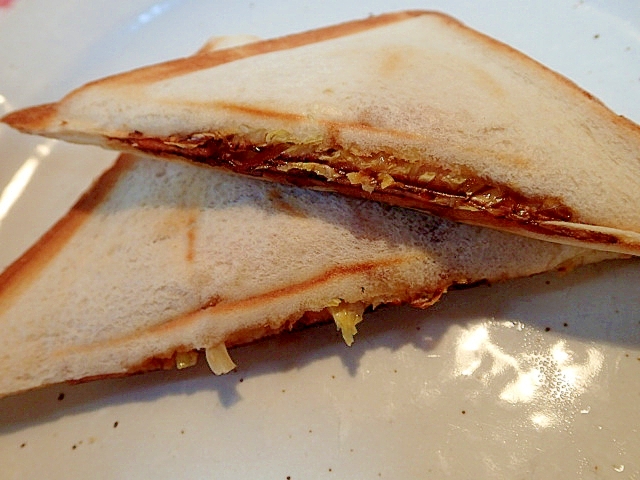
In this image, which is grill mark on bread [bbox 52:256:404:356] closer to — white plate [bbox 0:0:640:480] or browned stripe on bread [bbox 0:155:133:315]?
white plate [bbox 0:0:640:480]

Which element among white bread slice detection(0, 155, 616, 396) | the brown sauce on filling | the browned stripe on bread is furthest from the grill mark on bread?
the browned stripe on bread

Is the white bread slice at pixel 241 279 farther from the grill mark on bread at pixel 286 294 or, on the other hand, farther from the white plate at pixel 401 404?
the white plate at pixel 401 404

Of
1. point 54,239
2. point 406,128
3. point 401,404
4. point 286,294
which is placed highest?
point 406,128

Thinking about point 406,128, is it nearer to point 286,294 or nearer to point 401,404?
point 286,294

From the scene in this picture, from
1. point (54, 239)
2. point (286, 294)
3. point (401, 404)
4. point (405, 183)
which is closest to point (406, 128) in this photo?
point (405, 183)

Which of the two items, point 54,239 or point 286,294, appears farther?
point 54,239

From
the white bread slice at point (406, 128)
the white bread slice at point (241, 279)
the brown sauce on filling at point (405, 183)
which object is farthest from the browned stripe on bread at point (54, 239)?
the brown sauce on filling at point (405, 183)

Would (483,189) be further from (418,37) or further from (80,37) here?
(80,37)

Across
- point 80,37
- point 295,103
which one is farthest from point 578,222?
point 80,37
